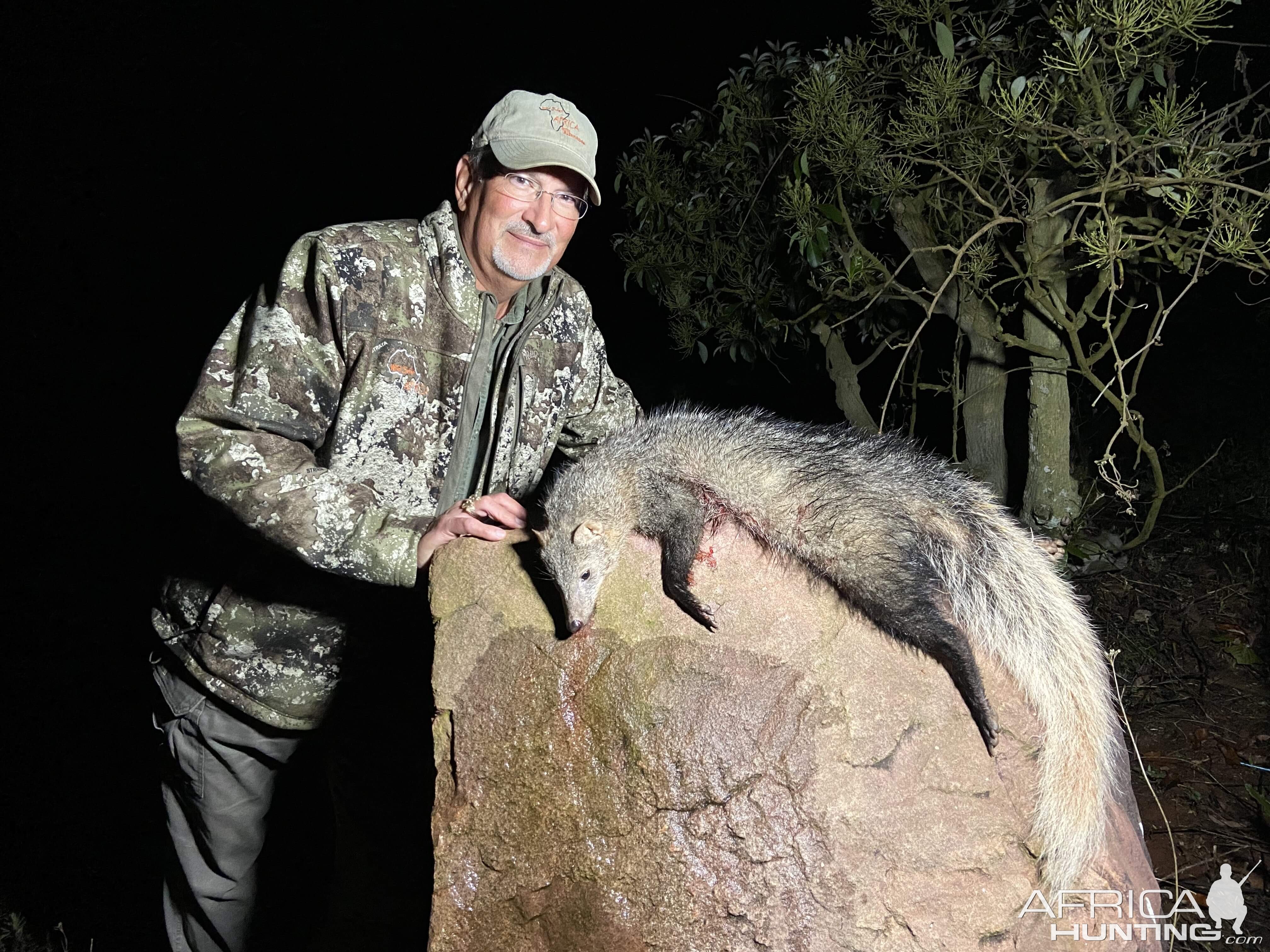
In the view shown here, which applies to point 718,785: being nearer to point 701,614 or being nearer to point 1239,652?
point 701,614

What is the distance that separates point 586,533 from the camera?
88.8 inches

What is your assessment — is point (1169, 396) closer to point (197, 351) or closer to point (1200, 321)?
point (1200, 321)

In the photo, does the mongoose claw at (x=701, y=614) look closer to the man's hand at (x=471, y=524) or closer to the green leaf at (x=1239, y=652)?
the man's hand at (x=471, y=524)

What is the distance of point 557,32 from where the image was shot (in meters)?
6.43

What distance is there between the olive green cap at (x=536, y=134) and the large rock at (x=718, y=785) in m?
1.15

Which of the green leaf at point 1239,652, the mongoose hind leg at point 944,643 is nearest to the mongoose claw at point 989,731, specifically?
the mongoose hind leg at point 944,643

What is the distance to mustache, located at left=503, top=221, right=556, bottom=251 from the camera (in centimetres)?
270

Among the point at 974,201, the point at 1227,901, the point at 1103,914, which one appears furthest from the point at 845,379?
the point at 1103,914

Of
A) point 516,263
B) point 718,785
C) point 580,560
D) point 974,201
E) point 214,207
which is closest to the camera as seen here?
point 718,785

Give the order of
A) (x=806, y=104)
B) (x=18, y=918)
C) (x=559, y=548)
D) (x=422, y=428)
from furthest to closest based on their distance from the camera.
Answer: (x=806, y=104) → (x=18, y=918) → (x=422, y=428) → (x=559, y=548)

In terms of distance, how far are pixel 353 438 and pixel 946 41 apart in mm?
2634

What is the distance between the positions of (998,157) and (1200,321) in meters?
3.53

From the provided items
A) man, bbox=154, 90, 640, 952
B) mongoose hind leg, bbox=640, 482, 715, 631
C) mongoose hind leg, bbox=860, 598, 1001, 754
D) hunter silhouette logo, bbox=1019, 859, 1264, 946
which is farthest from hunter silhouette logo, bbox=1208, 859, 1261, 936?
man, bbox=154, 90, 640, 952

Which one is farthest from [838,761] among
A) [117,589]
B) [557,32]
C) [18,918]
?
[557,32]
